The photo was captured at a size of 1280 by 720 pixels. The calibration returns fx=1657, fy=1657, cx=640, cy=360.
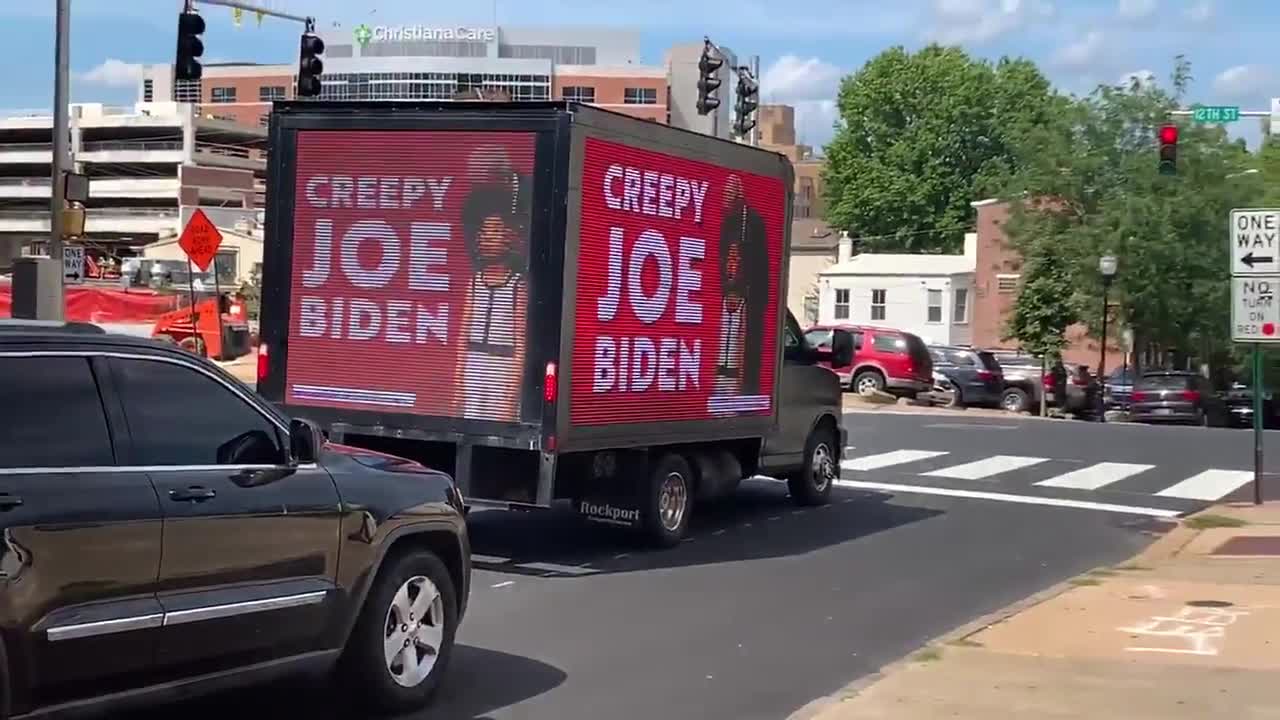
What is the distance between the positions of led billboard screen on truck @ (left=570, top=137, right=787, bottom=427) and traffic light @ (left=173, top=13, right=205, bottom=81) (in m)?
11.9

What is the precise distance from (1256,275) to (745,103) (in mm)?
16140

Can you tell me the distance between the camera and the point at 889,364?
37.9 metres

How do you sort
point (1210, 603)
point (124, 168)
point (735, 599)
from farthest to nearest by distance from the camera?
point (124, 168) < point (735, 599) < point (1210, 603)

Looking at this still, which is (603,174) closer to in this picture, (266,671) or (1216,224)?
(266,671)

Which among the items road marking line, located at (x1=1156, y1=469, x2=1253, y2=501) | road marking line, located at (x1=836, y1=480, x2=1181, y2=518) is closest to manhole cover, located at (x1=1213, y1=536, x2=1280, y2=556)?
road marking line, located at (x1=836, y1=480, x2=1181, y2=518)

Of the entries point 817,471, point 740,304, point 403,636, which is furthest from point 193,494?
point 817,471

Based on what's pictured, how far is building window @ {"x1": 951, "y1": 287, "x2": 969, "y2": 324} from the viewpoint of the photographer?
64.6 metres

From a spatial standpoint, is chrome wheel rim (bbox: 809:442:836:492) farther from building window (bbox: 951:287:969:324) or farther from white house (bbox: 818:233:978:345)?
building window (bbox: 951:287:969:324)

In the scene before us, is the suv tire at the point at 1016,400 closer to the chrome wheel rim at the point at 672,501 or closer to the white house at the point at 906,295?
the white house at the point at 906,295

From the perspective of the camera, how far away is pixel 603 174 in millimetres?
11773

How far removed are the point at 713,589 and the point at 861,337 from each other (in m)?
27.5

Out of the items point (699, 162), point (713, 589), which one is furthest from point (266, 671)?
point (699, 162)

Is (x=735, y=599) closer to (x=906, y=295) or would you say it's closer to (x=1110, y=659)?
(x=1110, y=659)

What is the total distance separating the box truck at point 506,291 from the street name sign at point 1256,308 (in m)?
6.08
